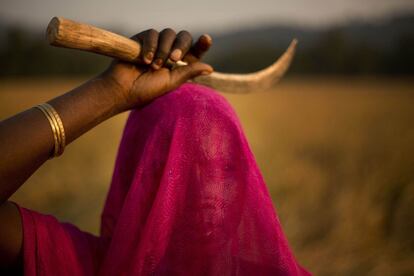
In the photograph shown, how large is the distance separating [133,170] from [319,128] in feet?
27.0

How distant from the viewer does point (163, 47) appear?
52.6 inches

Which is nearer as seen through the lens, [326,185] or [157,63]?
[157,63]

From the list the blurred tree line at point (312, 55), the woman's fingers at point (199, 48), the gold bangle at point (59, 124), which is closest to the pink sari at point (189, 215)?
the woman's fingers at point (199, 48)

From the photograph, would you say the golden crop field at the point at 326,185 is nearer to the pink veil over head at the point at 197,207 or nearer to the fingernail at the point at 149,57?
the pink veil over head at the point at 197,207

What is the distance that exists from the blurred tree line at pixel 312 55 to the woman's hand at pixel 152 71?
21.0 meters

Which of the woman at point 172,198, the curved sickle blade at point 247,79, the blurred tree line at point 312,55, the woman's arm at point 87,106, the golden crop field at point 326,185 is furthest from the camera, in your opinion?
the blurred tree line at point 312,55

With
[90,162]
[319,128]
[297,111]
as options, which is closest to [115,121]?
[90,162]

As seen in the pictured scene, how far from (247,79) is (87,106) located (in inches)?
30.6

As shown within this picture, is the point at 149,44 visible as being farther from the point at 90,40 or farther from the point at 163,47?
the point at 90,40

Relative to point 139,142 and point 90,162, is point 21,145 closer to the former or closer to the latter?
point 139,142

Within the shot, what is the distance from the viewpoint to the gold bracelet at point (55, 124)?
3.90 feet

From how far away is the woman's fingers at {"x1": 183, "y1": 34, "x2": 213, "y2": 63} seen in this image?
140 cm

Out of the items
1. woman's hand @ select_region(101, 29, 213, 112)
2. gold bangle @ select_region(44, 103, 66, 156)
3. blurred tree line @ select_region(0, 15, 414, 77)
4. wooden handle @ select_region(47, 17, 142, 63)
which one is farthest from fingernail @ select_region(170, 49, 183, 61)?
blurred tree line @ select_region(0, 15, 414, 77)

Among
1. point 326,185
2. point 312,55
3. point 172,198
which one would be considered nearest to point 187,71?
point 172,198
